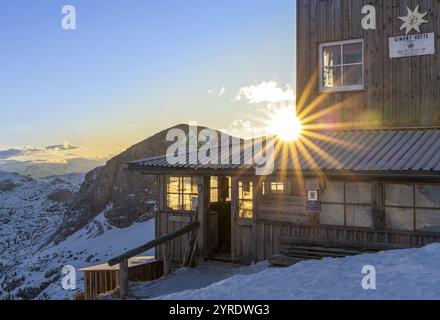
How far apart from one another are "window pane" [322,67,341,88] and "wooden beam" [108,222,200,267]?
19.1ft

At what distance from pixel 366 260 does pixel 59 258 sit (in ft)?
97.6

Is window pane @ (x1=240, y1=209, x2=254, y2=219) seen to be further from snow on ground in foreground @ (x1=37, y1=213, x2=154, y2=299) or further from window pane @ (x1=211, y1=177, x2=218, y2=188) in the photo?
snow on ground in foreground @ (x1=37, y1=213, x2=154, y2=299)

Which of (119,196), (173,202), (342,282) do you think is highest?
(173,202)

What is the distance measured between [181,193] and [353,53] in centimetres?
673

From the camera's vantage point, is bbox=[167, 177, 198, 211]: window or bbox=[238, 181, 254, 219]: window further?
bbox=[167, 177, 198, 211]: window

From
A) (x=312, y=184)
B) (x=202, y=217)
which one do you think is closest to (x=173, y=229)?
(x=202, y=217)

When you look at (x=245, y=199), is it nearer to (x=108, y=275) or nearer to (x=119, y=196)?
(x=108, y=275)

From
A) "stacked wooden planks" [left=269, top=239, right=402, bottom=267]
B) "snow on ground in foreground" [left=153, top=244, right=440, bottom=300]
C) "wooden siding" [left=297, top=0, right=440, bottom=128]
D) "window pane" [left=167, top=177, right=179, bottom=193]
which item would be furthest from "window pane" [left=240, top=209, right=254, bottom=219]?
"snow on ground in foreground" [left=153, top=244, right=440, bottom=300]

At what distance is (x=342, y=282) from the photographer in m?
7.91

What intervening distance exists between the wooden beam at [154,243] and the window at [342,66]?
583cm

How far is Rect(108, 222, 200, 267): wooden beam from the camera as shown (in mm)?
11961
